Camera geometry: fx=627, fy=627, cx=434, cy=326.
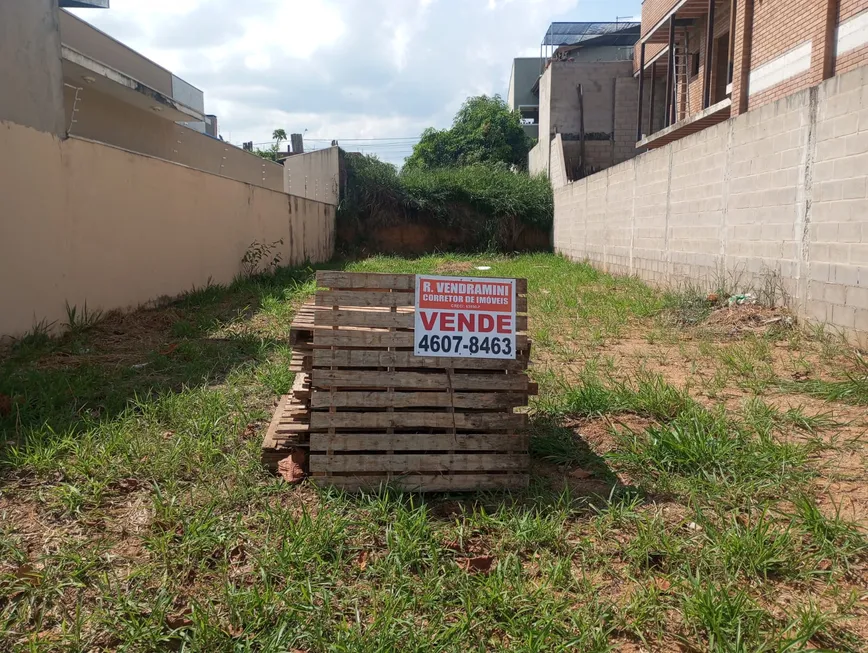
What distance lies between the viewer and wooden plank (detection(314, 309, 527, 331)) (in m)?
2.88

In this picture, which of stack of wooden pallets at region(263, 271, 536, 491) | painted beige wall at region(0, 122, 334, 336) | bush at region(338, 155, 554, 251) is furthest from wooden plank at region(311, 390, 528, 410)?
bush at region(338, 155, 554, 251)

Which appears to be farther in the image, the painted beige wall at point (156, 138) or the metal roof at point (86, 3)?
the metal roof at point (86, 3)

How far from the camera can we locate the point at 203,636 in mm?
1910

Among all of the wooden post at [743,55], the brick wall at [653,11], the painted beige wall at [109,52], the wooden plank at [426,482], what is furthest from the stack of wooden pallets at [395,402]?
the brick wall at [653,11]

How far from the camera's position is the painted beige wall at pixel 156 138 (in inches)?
432

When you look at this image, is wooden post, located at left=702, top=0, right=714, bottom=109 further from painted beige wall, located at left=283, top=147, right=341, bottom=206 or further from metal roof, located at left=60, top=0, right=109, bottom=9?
metal roof, located at left=60, top=0, right=109, bottom=9

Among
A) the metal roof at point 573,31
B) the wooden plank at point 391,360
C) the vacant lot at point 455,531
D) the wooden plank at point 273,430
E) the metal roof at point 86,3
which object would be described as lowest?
the vacant lot at point 455,531

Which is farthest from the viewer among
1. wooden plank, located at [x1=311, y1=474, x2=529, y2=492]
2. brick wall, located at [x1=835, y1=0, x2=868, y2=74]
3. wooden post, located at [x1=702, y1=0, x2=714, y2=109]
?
wooden post, located at [x1=702, y1=0, x2=714, y2=109]

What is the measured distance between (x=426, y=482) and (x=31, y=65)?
588 centimetres

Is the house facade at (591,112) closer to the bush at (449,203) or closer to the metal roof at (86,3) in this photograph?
the bush at (449,203)

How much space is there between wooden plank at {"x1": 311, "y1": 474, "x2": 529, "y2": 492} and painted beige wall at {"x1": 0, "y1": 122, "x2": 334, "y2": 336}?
4.09 metres

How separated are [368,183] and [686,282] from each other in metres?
13.4

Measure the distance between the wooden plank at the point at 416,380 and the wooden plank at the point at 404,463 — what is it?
314mm

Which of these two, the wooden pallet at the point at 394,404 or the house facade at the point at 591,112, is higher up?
the house facade at the point at 591,112
